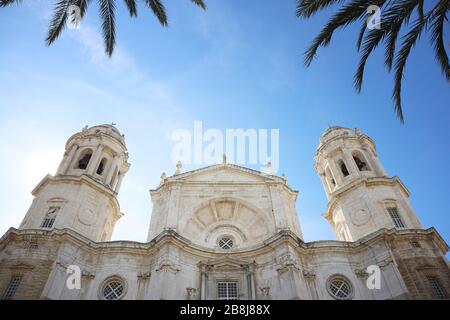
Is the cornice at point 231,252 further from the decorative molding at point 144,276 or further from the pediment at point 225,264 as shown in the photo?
the decorative molding at point 144,276

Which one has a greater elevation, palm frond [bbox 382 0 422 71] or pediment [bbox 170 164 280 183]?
pediment [bbox 170 164 280 183]

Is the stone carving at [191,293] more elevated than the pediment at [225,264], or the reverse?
the pediment at [225,264]

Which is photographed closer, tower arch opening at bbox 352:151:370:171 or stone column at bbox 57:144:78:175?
stone column at bbox 57:144:78:175

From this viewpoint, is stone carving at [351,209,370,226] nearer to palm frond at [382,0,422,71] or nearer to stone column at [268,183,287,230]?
stone column at [268,183,287,230]

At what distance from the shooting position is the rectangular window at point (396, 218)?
24.3 m

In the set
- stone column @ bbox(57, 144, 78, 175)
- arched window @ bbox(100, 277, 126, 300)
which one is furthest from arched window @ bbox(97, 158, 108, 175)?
arched window @ bbox(100, 277, 126, 300)

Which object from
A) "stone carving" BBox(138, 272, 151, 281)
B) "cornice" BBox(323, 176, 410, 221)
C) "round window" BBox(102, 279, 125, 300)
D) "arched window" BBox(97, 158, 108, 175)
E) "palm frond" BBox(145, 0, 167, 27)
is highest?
"arched window" BBox(97, 158, 108, 175)

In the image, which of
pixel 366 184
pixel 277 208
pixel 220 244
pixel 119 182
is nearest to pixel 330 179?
pixel 366 184

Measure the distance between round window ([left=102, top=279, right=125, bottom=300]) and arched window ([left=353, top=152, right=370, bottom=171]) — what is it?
2187cm

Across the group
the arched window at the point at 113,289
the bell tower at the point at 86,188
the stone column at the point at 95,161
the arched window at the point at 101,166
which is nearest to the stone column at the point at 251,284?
the arched window at the point at 113,289

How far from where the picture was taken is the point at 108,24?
12820mm

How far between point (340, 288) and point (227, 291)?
715 centimetres

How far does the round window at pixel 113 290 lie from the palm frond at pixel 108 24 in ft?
48.3

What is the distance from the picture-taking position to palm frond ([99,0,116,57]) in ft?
40.9
